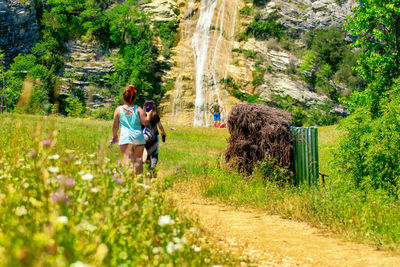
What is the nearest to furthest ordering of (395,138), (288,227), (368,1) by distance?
(288,227) → (395,138) → (368,1)

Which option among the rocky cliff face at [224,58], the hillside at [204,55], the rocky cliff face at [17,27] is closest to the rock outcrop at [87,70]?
the hillside at [204,55]

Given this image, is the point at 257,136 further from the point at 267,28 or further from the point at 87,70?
the point at 267,28

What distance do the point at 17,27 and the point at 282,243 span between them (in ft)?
171

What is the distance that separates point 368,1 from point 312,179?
27.2ft

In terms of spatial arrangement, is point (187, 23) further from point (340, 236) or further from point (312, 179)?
point (340, 236)

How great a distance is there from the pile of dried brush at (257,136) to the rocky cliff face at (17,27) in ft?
156

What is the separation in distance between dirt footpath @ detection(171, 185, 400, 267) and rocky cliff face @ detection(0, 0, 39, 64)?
50.1 meters

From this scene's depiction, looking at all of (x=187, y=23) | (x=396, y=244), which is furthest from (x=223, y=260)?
(x=187, y=23)

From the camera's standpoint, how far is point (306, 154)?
9.31 m

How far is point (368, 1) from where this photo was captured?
1410 centimetres

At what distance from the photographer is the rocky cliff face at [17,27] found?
48.4 metres

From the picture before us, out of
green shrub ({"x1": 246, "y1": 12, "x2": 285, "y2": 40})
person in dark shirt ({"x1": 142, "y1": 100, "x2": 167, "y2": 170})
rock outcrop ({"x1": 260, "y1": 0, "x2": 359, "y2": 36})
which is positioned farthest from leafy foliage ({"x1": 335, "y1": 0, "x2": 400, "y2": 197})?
rock outcrop ({"x1": 260, "y1": 0, "x2": 359, "y2": 36})

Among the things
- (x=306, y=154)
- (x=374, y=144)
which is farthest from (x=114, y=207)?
(x=306, y=154)

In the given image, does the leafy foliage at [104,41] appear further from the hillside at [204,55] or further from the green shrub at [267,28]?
the green shrub at [267,28]
